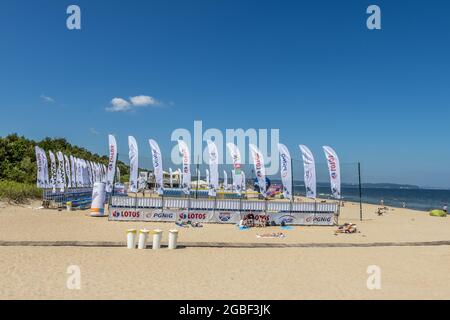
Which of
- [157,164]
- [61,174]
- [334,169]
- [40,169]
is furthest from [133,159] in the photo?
[334,169]

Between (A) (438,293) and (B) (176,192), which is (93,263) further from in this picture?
(B) (176,192)

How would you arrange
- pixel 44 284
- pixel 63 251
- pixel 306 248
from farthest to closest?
Answer: pixel 306 248 < pixel 63 251 < pixel 44 284

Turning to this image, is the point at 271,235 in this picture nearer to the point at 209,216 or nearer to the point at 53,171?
the point at 209,216

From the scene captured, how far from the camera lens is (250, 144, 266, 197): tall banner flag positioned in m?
20.8

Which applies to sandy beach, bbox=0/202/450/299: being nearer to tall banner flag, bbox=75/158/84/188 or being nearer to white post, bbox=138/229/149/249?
white post, bbox=138/229/149/249

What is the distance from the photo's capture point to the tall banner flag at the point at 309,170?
21406mm

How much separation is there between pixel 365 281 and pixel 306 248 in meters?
4.36

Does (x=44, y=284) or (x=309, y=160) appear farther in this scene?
(x=309, y=160)

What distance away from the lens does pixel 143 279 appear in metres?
8.60

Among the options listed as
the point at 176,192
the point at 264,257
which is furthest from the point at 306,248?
the point at 176,192

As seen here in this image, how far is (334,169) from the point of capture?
2211 centimetres

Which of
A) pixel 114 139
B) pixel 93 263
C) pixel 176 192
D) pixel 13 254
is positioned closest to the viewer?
pixel 93 263

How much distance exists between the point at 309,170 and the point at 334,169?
1.74 m

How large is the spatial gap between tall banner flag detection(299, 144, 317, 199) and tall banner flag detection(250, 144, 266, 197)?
261 cm
